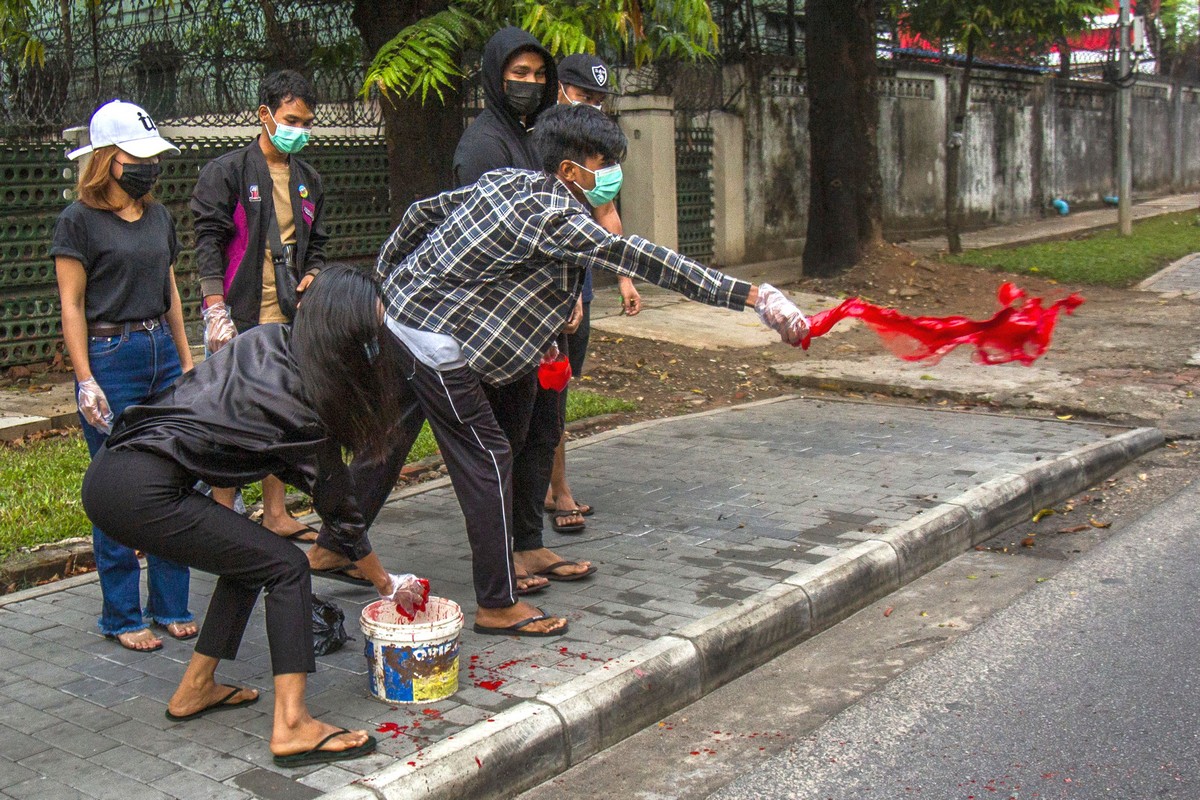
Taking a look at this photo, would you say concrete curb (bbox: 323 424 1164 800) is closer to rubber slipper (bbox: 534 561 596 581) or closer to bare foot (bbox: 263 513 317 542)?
rubber slipper (bbox: 534 561 596 581)

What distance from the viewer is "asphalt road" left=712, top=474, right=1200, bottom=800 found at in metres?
3.64

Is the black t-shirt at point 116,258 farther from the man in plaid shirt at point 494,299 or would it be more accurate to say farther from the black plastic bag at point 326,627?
the black plastic bag at point 326,627

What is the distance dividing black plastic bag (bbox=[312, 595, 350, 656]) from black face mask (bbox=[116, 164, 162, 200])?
5.29 feet

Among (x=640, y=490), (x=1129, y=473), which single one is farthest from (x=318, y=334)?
(x=1129, y=473)

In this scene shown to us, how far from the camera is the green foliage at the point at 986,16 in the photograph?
15133mm

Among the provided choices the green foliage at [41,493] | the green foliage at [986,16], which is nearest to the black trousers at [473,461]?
the green foliage at [41,493]

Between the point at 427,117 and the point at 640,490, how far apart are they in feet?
12.4

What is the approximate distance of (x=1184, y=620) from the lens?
488 cm

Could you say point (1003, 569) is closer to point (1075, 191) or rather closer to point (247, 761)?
point (247, 761)

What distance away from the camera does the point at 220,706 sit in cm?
392

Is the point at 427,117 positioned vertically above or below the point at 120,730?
above

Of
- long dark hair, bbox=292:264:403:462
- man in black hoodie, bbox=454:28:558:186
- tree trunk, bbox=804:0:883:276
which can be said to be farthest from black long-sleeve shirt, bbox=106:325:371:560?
tree trunk, bbox=804:0:883:276

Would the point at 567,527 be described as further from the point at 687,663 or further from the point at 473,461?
the point at 687,663

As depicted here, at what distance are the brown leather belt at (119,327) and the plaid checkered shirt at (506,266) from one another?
0.89m
